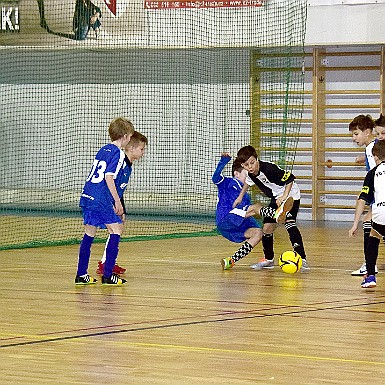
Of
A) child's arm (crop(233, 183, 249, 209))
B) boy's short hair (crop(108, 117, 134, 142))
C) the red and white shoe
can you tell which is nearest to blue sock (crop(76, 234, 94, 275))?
the red and white shoe

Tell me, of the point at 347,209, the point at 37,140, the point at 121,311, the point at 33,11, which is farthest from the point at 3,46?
the point at 121,311

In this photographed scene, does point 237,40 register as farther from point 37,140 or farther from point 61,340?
point 61,340

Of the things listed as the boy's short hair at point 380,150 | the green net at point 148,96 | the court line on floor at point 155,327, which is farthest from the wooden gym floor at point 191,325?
the green net at point 148,96

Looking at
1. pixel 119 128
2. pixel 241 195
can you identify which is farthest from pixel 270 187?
pixel 119 128

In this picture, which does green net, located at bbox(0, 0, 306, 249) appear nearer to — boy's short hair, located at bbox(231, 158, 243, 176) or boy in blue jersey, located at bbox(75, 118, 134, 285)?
boy's short hair, located at bbox(231, 158, 243, 176)

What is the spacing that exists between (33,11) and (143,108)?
92.9 inches

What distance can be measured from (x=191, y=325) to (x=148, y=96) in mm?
10570

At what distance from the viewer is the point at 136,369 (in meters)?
4.62

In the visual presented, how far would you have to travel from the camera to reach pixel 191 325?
19.5ft

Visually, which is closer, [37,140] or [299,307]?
[299,307]

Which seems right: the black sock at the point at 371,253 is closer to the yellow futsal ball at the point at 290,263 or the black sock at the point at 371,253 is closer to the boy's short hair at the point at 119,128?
the yellow futsal ball at the point at 290,263

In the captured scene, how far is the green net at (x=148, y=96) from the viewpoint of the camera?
14891 millimetres

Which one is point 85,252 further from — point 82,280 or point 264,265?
point 264,265

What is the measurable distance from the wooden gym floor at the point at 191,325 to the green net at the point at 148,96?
16.6 ft
